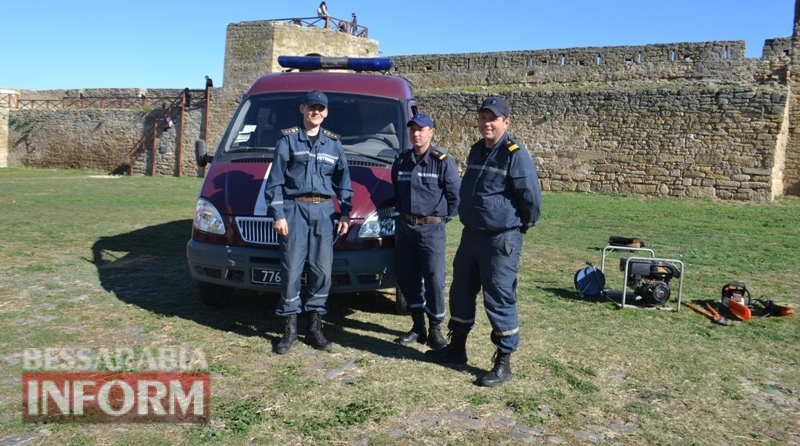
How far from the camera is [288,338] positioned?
452 centimetres

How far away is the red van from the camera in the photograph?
4.80m

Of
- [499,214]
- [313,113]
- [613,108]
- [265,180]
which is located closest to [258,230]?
[265,180]

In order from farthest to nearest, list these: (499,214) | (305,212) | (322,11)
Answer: (322,11) → (305,212) → (499,214)

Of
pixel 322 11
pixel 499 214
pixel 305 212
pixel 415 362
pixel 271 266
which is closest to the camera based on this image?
pixel 499 214

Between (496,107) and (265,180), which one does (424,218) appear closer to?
(496,107)

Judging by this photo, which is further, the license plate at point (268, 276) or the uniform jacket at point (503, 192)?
the license plate at point (268, 276)

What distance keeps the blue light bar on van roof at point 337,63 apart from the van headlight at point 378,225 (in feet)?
7.56

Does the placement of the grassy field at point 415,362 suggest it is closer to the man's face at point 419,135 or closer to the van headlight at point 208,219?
the van headlight at point 208,219

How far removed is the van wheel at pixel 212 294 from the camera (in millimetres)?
5547

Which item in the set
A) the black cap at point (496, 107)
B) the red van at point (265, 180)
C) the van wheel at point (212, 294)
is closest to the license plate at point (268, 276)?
the red van at point (265, 180)

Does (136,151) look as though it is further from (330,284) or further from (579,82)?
(330,284)

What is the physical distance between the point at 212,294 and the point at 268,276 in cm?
107

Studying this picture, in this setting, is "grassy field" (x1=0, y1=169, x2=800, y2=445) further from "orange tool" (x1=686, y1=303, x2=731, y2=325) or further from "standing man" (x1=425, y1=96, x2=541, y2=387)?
"standing man" (x1=425, y1=96, x2=541, y2=387)

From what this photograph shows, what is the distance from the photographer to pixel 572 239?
10.3 m
